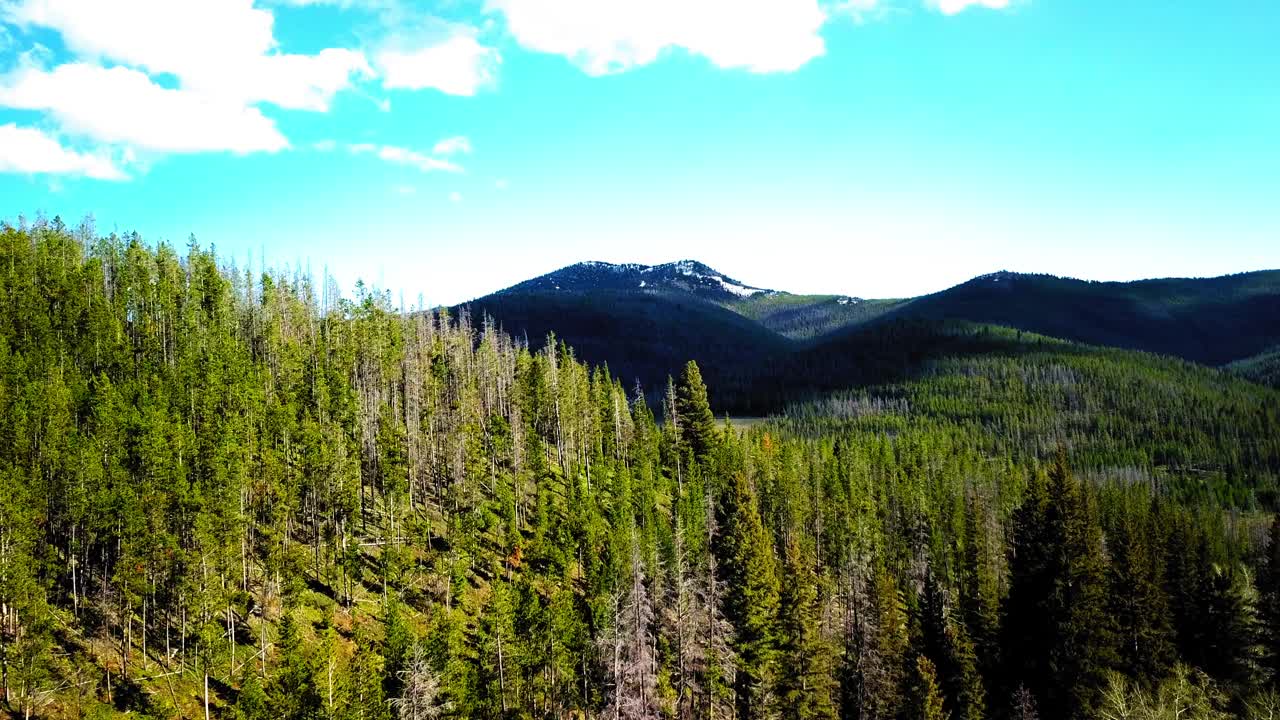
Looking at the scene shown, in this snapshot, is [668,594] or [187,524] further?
[668,594]

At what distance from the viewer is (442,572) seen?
6675 centimetres

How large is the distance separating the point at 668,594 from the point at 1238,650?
185ft

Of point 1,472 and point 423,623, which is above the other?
point 1,472

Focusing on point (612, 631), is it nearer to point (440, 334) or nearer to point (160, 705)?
point (160, 705)

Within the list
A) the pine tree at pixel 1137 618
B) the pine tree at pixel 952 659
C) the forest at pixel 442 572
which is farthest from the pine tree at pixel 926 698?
the pine tree at pixel 1137 618

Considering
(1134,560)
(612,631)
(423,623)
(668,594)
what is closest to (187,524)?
(423,623)

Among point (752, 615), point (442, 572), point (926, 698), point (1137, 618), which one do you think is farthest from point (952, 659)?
point (442, 572)

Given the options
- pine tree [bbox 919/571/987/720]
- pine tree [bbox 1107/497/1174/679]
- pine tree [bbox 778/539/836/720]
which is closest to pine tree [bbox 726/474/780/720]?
pine tree [bbox 778/539/836/720]

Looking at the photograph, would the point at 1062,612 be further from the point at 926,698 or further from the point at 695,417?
the point at 695,417

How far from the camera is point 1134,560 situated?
5766 cm

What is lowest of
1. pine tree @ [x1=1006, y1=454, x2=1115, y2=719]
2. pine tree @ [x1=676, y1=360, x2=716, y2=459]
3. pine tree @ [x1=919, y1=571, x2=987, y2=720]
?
pine tree @ [x1=919, y1=571, x2=987, y2=720]

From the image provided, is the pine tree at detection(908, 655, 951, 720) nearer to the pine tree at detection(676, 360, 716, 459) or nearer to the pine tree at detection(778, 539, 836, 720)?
the pine tree at detection(778, 539, 836, 720)

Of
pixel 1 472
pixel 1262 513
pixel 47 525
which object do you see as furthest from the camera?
pixel 1262 513

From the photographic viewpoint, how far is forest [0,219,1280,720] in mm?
49156
